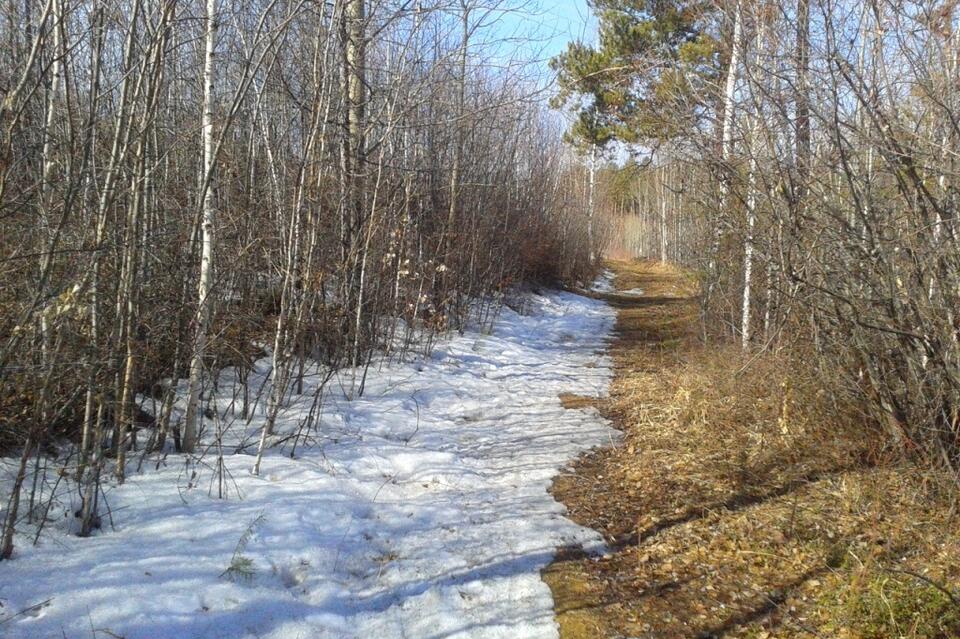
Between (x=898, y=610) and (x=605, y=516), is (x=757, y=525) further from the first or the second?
(x=898, y=610)

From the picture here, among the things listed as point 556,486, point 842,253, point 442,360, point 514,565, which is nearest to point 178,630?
point 514,565

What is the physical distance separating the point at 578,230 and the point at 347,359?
49.7ft

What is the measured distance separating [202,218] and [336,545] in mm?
2339

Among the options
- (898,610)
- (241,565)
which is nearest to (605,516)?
(898,610)

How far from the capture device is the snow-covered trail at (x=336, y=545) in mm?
2832

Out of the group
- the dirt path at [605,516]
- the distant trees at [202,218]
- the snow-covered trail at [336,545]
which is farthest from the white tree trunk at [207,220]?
the dirt path at [605,516]

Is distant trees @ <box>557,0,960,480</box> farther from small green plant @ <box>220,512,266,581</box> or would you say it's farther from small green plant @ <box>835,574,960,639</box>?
small green plant @ <box>220,512,266,581</box>

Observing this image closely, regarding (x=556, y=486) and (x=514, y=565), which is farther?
(x=556, y=486)

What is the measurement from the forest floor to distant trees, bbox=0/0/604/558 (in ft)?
8.26

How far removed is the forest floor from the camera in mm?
3193

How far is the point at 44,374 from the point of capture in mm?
3219

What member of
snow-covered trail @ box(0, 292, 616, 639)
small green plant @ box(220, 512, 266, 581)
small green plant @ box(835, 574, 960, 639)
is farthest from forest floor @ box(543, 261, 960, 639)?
small green plant @ box(220, 512, 266, 581)

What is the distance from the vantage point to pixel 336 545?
367 cm

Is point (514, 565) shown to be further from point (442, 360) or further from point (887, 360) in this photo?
point (442, 360)
